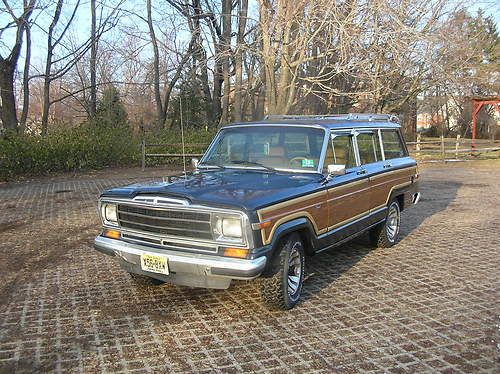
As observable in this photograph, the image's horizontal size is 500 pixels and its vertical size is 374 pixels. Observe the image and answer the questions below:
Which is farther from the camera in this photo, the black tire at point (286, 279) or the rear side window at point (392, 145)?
the rear side window at point (392, 145)

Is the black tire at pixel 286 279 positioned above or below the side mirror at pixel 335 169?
below

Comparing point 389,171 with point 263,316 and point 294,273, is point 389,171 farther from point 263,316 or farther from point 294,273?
point 263,316

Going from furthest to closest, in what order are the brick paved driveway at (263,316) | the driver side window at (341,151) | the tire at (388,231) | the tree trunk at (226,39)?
the tree trunk at (226,39) < the tire at (388,231) < the driver side window at (341,151) < the brick paved driveway at (263,316)

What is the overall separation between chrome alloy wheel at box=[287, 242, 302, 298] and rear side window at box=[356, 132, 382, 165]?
1978 mm

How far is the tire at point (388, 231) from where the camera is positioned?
261 inches

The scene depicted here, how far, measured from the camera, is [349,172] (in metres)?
5.51

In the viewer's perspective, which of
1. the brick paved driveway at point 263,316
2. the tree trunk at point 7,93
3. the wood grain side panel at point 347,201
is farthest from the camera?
the tree trunk at point 7,93

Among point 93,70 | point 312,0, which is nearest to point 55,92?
point 93,70

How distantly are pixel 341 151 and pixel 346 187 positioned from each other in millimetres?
448

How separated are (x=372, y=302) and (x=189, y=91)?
76.6ft

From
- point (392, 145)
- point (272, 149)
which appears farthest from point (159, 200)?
point (392, 145)

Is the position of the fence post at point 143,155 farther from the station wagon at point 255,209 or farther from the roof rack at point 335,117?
the station wagon at point 255,209

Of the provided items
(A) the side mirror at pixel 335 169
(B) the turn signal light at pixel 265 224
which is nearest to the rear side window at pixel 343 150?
(A) the side mirror at pixel 335 169

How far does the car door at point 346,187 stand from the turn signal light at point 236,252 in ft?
→ 4.71
